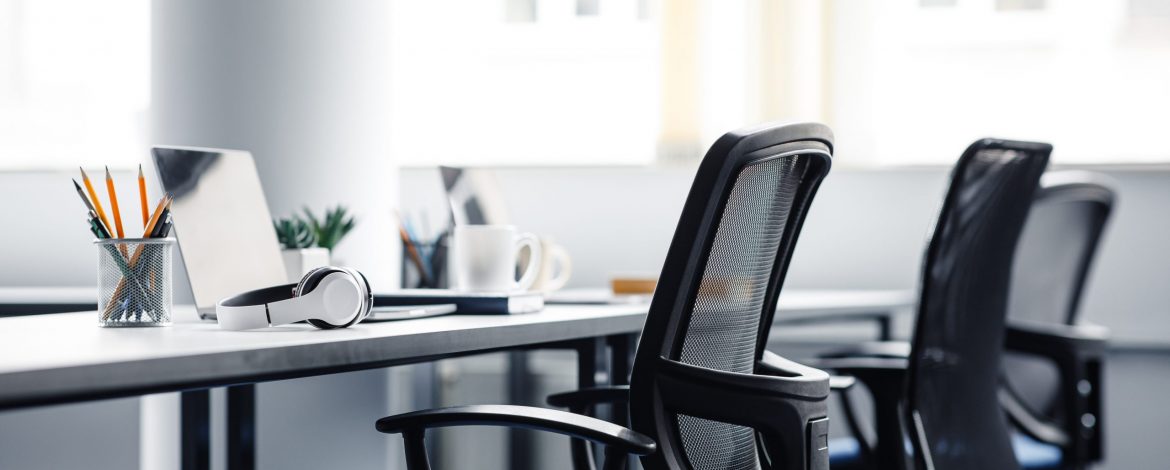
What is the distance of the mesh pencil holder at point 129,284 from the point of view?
1.32 metres

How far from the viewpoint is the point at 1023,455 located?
2.21 meters

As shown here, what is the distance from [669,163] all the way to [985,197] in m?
1.61

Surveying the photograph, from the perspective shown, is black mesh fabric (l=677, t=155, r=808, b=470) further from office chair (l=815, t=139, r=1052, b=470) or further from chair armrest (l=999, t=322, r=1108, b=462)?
chair armrest (l=999, t=322, r=1108, b=462)

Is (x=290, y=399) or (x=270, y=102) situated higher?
(x=270, y=102)

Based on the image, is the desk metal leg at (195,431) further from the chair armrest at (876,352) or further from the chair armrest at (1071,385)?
the chair armrest at (1071,385)

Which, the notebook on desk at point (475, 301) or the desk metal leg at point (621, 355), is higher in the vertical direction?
the notebook on desk at point (475, 301)

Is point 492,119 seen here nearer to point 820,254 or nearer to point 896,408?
point 820,254

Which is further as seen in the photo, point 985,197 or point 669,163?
point 669,163

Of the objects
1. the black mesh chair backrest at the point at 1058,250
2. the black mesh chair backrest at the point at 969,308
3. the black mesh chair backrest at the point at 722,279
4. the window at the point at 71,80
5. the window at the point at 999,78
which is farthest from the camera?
the window at the point at 71,80

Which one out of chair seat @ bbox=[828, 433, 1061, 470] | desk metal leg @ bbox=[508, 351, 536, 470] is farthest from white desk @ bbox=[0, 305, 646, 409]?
desk metal leg @ bbox=[508, 351, 536, 470]

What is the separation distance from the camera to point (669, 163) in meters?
3.43

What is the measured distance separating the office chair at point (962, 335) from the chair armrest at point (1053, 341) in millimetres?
468

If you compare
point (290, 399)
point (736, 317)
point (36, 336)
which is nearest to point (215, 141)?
point (290, 399)

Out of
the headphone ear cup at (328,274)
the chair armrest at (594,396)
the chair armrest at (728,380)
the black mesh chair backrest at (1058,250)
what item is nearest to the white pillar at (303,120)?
the chair armrest at (594,396)
